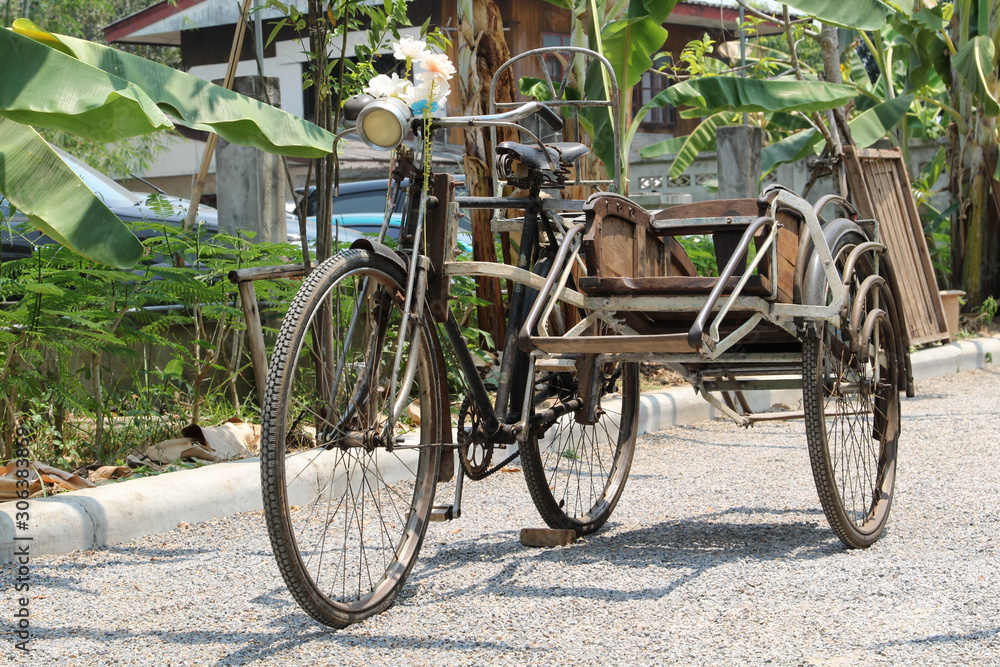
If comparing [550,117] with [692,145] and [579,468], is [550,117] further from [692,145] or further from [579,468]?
[692,145]

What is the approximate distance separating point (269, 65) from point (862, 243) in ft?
60.9

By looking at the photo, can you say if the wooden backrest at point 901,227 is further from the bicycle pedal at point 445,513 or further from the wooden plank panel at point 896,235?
the bicycle pedal at point 445,513

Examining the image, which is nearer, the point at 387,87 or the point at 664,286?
the point at 387,87

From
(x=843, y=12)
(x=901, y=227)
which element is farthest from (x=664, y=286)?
(x=901, y=227)

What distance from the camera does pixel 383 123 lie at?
2.96m

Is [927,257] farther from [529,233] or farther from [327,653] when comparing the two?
[327,653]

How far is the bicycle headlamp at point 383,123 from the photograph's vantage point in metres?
2.95

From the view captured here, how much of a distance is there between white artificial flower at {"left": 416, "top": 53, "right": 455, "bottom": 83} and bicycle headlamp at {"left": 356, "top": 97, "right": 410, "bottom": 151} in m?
0.18

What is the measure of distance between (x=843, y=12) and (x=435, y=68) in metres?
4.92

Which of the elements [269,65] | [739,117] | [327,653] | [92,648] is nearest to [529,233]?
[327,653]

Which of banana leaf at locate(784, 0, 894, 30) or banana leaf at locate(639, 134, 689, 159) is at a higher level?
banana leaf at locate(639, 134, 689, 159)

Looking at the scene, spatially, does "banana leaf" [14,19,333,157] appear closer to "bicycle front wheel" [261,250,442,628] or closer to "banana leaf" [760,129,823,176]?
"bicycle front wheel" [261,250,442,628]

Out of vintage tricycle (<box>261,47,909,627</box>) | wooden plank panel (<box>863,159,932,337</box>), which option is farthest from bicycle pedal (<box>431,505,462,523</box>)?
wooden plank panel (<box>863,159,932,337</box>)

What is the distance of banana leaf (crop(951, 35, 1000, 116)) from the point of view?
9648 mm
